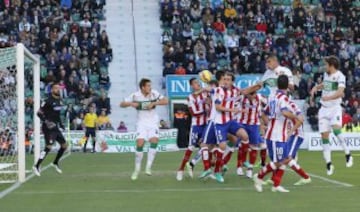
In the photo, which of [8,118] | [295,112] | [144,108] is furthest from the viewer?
[8,118]

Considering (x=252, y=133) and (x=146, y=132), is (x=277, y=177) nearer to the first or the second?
(x=252, y=133)

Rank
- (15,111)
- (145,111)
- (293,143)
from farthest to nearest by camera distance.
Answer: (15,111)
(145,111)
(293,143)

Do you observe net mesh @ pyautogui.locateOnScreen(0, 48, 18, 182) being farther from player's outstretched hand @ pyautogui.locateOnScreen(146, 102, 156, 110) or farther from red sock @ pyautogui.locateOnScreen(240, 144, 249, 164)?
red sock @ pyautogui.locateOnScreen(240, 144, 249, 164)

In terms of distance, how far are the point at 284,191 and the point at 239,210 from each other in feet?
8.44

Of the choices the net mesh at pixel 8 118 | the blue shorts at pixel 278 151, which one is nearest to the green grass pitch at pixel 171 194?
the blue shorts at pixel 278 151

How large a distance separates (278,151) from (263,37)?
29.0 m

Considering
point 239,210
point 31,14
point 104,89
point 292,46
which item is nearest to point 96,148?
point 104,89

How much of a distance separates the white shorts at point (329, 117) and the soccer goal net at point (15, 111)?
20.4 feet

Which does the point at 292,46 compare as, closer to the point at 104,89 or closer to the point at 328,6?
the point at 328,6

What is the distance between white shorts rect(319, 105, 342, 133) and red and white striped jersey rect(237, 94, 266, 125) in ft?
4.86

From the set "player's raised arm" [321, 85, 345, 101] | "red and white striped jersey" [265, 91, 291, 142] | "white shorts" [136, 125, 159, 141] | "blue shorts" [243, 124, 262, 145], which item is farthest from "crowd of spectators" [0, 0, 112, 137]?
"red and white striped jersey" [265, 91, 291, 142]

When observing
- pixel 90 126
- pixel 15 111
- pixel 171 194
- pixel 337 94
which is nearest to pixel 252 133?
pixel 337 94

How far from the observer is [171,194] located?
13453mm

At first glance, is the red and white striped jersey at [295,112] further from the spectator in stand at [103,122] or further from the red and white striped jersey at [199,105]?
the spectator in stand at [103,122]
